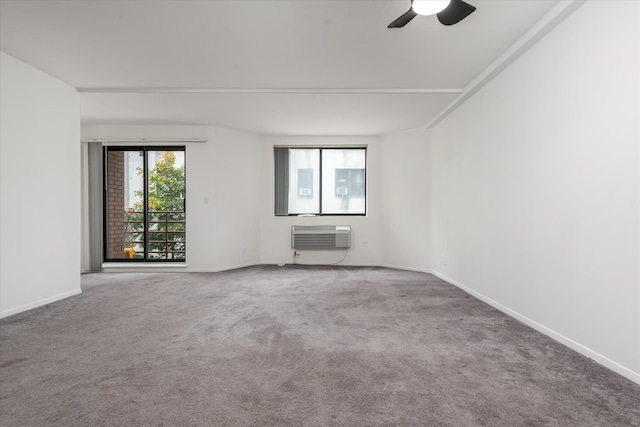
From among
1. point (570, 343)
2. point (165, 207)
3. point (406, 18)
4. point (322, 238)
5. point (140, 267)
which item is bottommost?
point (140, 267)

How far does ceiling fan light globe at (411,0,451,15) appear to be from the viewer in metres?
2.18

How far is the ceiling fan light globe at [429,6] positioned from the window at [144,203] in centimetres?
498

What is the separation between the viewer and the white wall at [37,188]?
3.36 metres

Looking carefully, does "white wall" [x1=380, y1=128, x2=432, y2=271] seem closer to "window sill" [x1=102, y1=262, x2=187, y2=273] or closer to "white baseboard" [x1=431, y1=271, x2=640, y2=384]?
"white baseboard" [x1=431, y1=271, x2=640, y2=384]

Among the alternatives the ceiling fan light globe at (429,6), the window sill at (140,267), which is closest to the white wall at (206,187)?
the window sill at (140,267)

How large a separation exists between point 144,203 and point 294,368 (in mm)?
5022

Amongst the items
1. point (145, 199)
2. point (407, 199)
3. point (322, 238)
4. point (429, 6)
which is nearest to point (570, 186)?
point (429, 6)

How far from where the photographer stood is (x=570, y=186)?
2.53m

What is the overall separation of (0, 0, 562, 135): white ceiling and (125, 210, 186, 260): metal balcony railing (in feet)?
7.13

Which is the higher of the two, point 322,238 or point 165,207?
point 165,207

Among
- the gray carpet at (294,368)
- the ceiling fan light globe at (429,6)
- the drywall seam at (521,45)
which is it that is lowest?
the gray carpet at (294,368)

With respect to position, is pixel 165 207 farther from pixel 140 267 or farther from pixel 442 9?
pixel 442 9

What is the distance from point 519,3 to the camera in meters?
2.47

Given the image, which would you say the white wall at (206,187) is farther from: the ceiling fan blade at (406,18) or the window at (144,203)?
the ceiling fan blade at (406,18)
